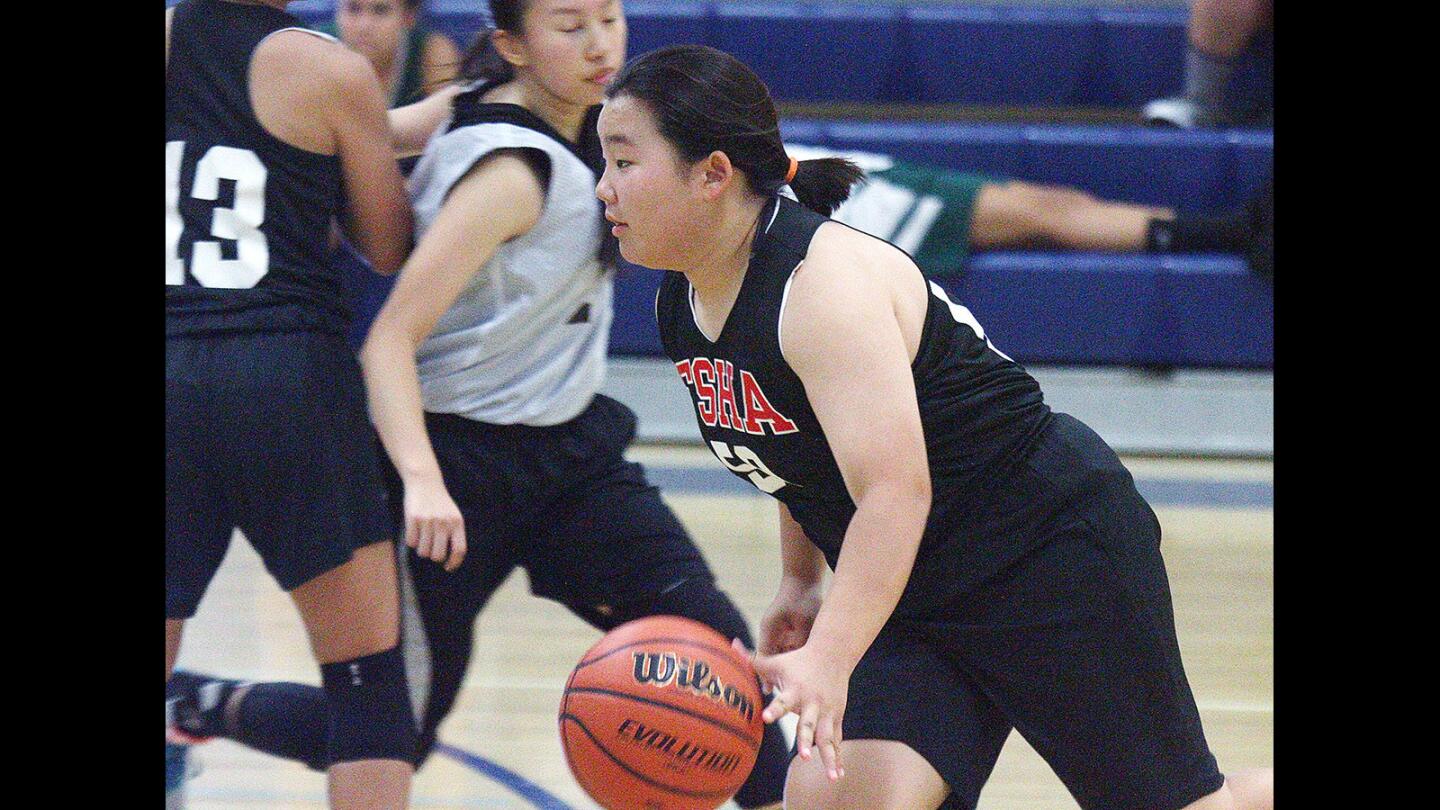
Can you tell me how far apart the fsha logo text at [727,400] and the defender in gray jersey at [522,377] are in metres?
0.48

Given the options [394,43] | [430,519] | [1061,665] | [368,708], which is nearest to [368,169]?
[430,519]

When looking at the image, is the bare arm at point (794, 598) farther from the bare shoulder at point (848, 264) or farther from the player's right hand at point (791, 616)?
the bare shoulder at point (848, 264)

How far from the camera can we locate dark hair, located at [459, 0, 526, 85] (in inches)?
96.7

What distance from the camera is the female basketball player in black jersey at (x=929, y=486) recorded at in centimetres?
189

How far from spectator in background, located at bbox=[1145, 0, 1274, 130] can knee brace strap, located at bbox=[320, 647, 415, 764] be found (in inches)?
189

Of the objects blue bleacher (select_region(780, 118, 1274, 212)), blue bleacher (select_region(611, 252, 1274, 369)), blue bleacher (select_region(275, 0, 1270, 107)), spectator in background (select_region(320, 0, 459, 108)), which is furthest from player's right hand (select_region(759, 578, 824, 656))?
blue bleacher (select_region(275, 0, 1270, 107))

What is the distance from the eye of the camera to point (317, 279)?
92.6 inches

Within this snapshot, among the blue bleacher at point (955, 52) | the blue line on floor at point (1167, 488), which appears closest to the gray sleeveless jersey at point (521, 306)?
the blue line on floor at point (1167, 488)

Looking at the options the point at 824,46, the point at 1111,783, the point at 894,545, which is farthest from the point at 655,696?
the point at 824,46

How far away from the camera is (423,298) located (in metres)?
2.33

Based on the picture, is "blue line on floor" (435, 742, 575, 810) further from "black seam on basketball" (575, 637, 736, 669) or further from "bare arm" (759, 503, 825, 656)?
"black seam on basketball" (575, 637, 736, 669)

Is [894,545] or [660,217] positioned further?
[660,217]
